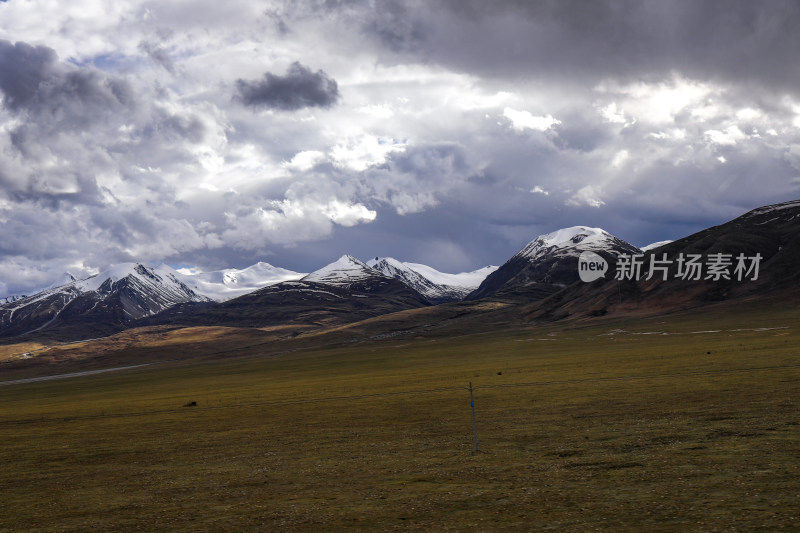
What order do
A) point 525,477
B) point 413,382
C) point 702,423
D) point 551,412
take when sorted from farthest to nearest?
point 413,382 → point 551,412 → point 702,423 → point 525,477

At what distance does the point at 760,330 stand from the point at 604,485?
3983 inches

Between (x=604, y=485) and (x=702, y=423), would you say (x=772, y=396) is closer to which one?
(x=702, y=423)

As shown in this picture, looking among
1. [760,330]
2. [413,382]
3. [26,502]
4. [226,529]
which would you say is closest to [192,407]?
[413,382]

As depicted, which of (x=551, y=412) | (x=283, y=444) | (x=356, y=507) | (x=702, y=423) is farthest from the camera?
(x=551, y=412)

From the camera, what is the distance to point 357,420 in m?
40.9

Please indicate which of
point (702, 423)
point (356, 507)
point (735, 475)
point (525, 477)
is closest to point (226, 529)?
point (356, 507)

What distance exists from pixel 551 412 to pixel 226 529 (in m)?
23.5

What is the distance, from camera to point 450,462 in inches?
985

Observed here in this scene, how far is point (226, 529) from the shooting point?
58.3 feet

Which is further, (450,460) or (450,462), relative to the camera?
(450,460)

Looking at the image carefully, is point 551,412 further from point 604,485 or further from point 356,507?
point 356,507

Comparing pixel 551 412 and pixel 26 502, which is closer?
pixel 26 502

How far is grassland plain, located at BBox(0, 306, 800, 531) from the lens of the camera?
669 inches

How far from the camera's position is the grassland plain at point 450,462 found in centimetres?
1698
